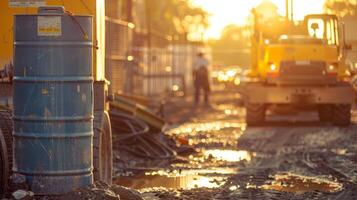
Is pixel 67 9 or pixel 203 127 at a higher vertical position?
pixel 67 9

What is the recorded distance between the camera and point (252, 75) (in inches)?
1095

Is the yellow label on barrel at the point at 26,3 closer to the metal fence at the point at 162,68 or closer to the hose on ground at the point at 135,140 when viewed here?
the hose on ground at the point at 135,140

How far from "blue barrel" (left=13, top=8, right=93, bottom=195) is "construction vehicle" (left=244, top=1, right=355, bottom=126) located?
16.7 m

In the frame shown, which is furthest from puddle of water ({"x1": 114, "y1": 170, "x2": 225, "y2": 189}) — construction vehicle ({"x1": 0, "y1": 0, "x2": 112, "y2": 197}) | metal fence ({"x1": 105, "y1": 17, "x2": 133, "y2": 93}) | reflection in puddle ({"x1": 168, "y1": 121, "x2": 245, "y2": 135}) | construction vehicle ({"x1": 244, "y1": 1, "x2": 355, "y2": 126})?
metal fence ({"x1": 105, "y1": 17, "x2": 133, "y2": 93})

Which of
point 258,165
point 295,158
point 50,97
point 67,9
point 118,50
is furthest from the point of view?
point 118,50

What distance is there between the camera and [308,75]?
2625 cm

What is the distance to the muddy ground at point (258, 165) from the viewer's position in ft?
41.3

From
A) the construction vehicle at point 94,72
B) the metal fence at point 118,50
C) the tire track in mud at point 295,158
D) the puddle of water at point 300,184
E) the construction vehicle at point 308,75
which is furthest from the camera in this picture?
the metal fence at point 118,50

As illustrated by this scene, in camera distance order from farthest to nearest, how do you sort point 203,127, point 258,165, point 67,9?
point 203,127 < point 258,165 < point 67,9

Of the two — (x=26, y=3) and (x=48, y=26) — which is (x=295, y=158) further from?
(x=48, y=26)

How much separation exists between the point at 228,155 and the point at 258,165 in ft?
6.68

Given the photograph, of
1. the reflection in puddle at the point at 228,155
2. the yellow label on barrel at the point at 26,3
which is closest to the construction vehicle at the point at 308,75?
the reflection in puddle at the point at 228,155

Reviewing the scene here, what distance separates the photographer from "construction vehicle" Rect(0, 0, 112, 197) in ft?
36.7

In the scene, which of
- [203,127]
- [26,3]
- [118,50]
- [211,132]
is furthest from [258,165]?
[118,50]
